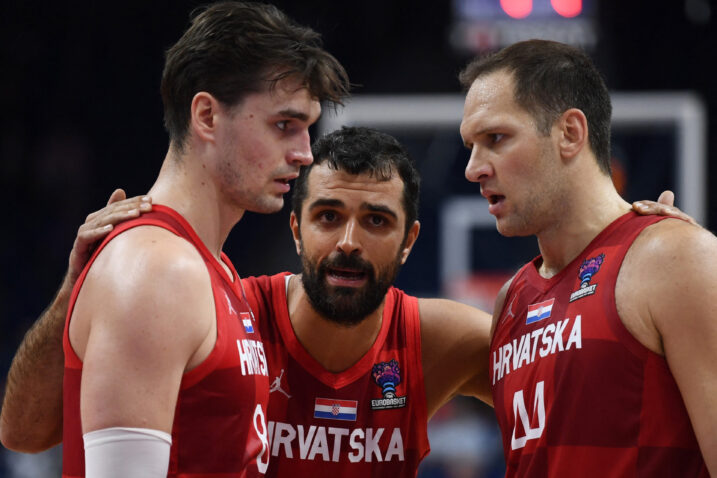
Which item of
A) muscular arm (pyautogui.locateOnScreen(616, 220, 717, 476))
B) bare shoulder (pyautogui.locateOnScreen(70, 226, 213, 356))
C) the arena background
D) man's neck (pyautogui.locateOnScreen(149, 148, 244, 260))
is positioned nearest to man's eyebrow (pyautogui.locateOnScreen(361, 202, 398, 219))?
man's neck (pyautogui.locateOnScreen(149, 148, 244, 260))

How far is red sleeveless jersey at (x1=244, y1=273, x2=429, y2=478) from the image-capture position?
3539 millimetres

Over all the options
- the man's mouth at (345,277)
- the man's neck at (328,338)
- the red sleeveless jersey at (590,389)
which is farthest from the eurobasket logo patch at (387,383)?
the red sleeveless jersey at (590,389)

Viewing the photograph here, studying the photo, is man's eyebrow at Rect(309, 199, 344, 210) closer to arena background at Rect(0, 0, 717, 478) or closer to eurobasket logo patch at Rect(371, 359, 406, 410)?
eurobasket logo patch at Rect(371, 359, 406, 410)

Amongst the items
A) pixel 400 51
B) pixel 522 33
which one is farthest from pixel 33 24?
pixel 522 33

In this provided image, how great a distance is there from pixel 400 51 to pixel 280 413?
790 centimetres

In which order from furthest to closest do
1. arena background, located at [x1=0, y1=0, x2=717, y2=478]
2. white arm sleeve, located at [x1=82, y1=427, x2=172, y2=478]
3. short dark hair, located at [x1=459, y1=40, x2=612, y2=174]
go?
1. arena background, located at [x1=0, y1=0, x2=717, y2=478]
2. short dark hair, located at [x1=459, y1=40, x2=612, y2=174]
3. white arm sleeve, located at [x1=82, y1=427, x2=172, y2=478]

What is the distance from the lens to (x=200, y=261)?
97.3 inches

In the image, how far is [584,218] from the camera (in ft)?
10.4

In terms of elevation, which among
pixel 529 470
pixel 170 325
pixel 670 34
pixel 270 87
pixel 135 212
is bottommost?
pixel 529 470

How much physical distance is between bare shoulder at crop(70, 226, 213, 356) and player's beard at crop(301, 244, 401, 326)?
118cm

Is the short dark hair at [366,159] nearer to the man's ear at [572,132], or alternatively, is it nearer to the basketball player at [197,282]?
the basketball player at [197,282]

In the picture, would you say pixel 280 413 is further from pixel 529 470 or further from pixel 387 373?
pixel 529 470

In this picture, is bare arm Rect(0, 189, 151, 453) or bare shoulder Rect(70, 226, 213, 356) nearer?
bare shoulder Rect(70, 226, 213, 356)

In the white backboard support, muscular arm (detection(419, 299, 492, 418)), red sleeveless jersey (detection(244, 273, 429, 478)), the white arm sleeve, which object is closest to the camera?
the white arm sleeve
